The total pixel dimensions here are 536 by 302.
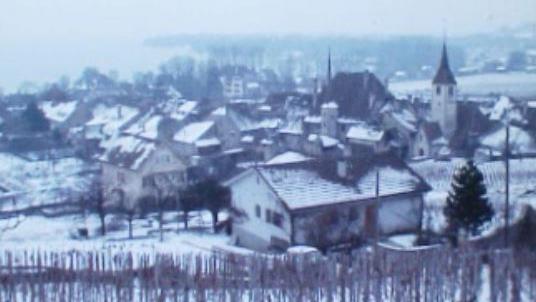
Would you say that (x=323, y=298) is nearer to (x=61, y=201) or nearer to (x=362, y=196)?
(x=362, y=196)

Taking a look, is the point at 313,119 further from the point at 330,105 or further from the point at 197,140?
the point at 197,140

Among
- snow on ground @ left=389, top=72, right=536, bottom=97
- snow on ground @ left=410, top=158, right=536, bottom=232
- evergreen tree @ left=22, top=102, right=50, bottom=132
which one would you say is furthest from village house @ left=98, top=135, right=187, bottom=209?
evergreen tree @ left=22, top=102, right=50, bottom=132

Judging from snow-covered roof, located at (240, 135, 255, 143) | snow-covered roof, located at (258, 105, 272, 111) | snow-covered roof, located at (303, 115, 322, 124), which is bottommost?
snow-covered roof, located at (240, 135, 255, 143)

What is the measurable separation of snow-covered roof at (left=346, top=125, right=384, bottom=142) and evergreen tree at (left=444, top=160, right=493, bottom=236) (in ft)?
19.4

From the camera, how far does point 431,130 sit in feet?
40.6

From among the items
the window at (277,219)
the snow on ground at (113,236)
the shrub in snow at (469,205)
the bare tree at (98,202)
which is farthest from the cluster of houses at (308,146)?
the shrub in snow at (469,205)

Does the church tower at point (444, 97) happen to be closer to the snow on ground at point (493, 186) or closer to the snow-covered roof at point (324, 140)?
the snow-covered roof at point (324, 140)

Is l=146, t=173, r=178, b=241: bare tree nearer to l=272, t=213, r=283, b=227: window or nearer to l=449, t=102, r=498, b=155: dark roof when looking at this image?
l=272, t=213, r=283, b=227: window

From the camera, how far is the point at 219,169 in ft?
38.2

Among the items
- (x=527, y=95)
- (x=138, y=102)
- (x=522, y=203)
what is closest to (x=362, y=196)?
(x=522, y=203)

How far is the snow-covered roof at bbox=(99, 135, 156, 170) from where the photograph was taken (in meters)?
10.3

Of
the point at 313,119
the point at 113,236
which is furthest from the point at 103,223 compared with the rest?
the point at 313,119

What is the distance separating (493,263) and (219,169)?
7161 mm

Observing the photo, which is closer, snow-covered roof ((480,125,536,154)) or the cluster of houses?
the cluster of houses
